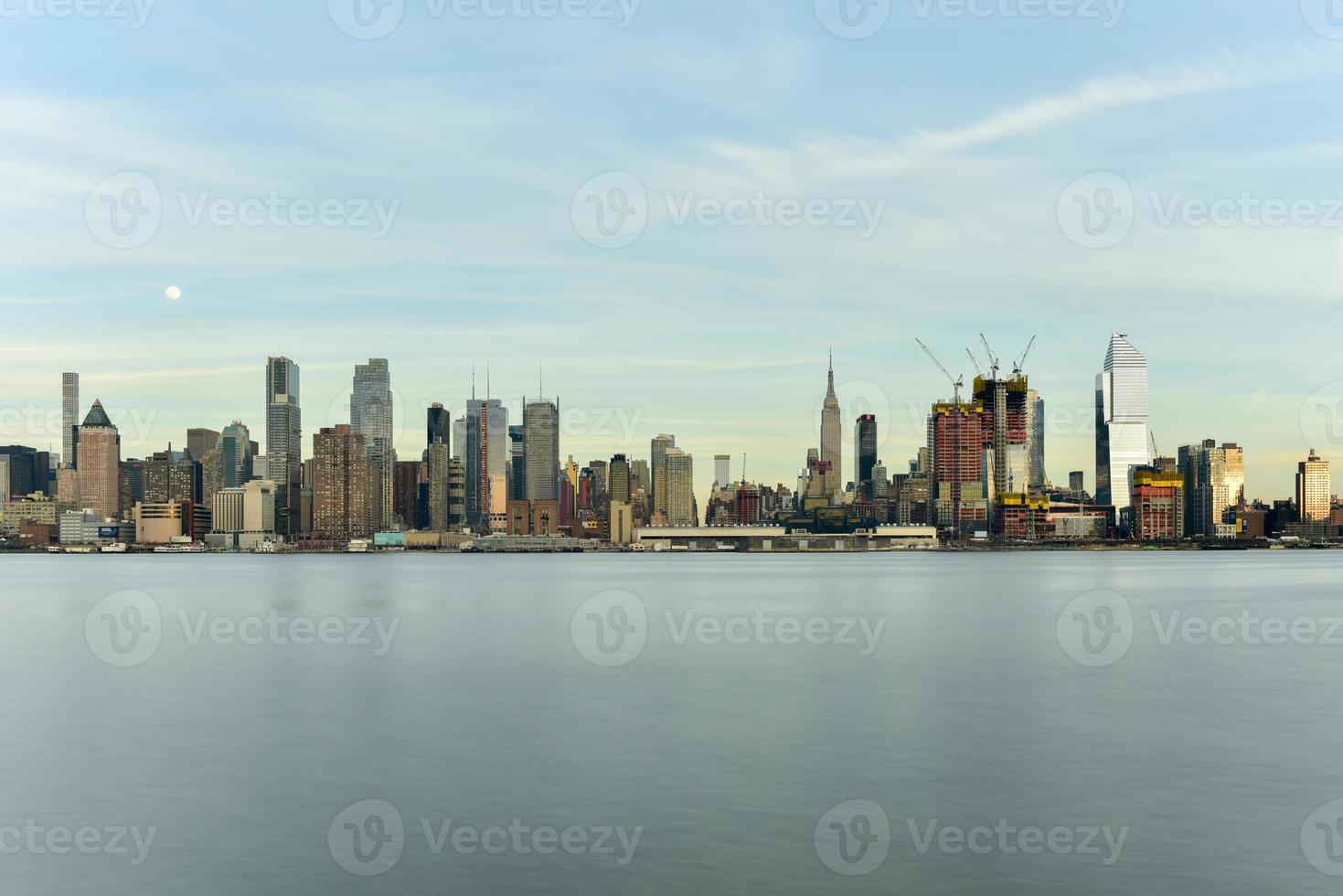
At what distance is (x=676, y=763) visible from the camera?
4697 centimetres

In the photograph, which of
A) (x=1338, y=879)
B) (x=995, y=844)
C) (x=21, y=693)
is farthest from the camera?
(x=21, y=693)

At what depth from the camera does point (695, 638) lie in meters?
100

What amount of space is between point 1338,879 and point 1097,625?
8435cm

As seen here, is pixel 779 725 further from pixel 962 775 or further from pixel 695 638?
pixel 695 638

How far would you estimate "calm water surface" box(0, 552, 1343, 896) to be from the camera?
3300 cm

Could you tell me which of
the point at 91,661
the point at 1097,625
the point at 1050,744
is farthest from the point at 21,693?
the point at 1097,625

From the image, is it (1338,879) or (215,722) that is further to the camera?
(215,722)

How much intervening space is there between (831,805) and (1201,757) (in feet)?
57.1

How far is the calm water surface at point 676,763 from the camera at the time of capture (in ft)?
108

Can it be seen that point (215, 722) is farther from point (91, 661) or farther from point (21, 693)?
point (91, 661)

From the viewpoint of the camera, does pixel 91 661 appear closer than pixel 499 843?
No

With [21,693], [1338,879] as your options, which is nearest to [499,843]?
[1338,879]

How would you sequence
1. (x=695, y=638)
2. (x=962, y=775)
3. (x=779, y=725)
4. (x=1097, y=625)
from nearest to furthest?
1. (x=962, y=775)
2. (x=779, y=725)
3. (x=695, y=638)
4. (x=1097, y=625)

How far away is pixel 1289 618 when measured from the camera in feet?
401
